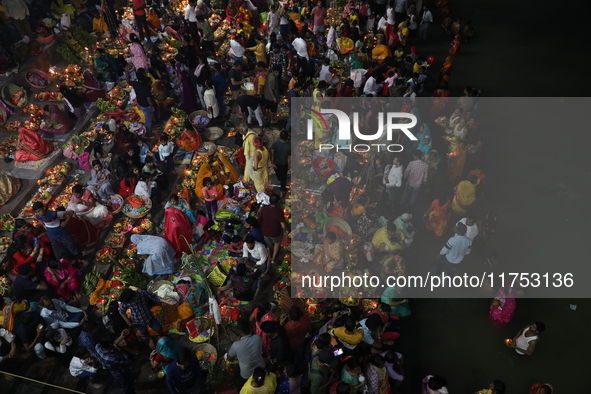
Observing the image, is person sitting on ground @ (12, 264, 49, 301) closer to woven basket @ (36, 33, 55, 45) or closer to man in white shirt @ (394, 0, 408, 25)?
woven basket @ (36, 33, 55, 45)

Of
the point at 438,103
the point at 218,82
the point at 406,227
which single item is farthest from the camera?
the point at 438,103

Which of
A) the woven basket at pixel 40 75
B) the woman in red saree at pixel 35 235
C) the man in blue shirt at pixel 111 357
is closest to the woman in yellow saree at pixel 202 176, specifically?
the woman in red saree at pixel 35 235

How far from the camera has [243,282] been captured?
7125 millimetres

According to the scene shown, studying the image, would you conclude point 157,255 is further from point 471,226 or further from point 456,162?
point 456,162

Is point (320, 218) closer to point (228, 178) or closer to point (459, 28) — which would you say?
point (228, 178)

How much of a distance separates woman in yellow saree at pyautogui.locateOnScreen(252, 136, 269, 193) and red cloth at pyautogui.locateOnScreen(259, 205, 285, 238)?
131 cm

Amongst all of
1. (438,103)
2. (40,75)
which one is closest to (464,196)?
(438,103)

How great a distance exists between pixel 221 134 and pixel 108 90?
385 cm

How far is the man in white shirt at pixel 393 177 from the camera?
854 centimetres

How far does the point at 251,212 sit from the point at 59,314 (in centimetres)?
371

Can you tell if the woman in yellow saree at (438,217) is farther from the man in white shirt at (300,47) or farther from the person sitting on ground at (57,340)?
the person sitting on ground at (57,340)

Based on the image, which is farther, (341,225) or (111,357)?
(341,225)

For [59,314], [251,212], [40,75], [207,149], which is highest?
[40,75]

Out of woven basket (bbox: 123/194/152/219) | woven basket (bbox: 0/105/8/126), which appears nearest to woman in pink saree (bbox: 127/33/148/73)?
woven basket (bbox: 0/105/8/126)
